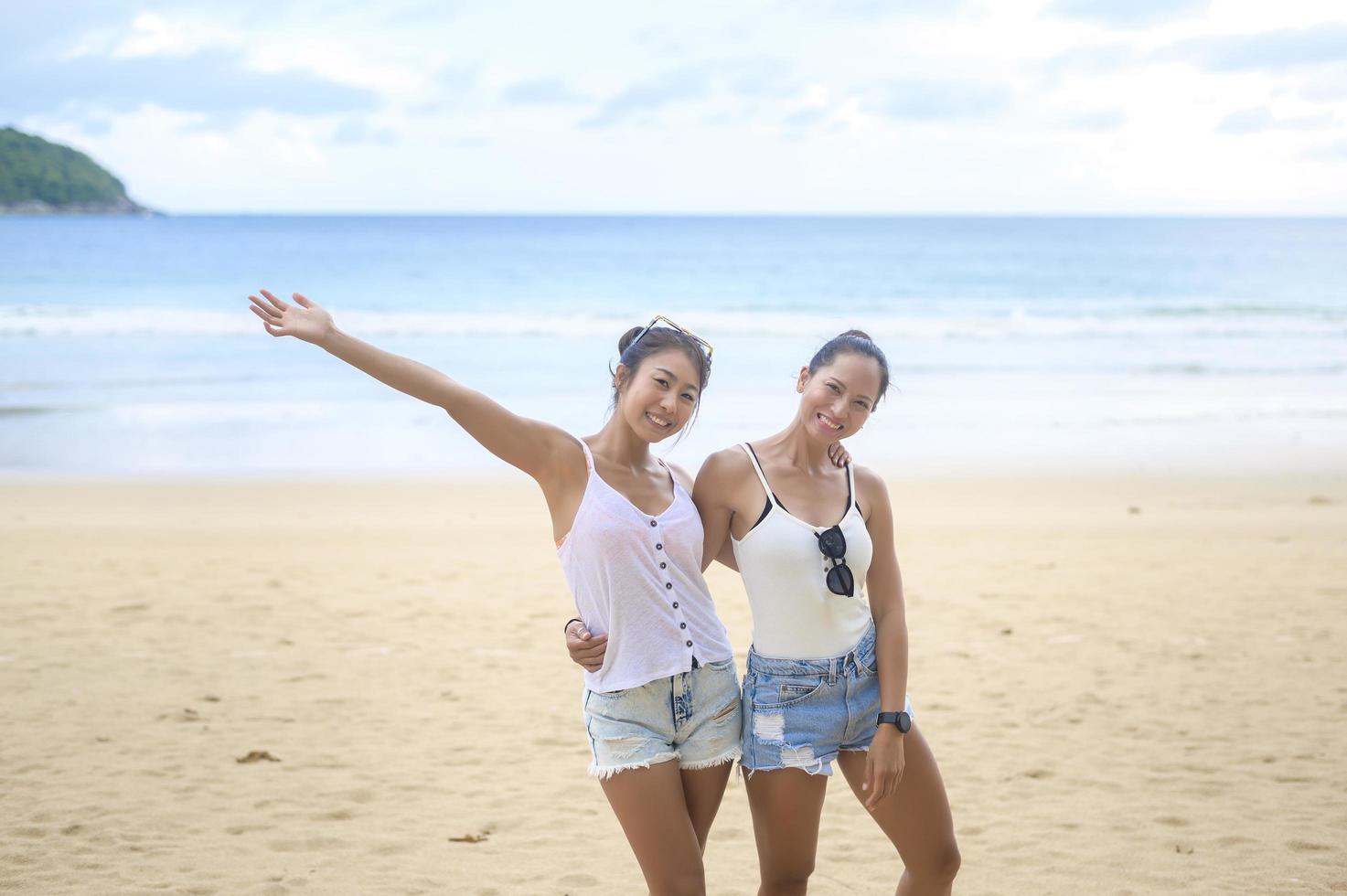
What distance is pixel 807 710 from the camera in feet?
9.97

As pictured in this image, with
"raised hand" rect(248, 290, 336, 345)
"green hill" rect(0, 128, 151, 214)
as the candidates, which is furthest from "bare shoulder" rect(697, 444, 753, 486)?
"green hill" rect(0, 128, 151, 214)

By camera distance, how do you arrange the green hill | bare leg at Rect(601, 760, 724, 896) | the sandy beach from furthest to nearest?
the green hill
the sandy beach
bare leg at Rect(601, 760, 724, 896)

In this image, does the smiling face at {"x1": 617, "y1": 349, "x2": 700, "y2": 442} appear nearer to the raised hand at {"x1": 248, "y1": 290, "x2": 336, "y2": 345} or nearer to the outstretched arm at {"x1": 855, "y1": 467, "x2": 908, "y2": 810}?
the outstretched arm at {"x1": 855, "y1": 467, "x2": 908, "y2": 810}

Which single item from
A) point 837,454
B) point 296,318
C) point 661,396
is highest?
point 296,318

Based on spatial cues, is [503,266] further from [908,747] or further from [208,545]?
[908,747]

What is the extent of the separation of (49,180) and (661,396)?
11387cm

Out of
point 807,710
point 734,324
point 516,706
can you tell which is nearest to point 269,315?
point 807,710

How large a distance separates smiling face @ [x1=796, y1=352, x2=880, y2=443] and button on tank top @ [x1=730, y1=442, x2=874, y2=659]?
0.75 ft

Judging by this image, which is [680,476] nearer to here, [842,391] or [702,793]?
[842,391]

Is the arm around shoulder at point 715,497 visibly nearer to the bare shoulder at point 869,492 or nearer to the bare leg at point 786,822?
the bare shoulder at point 869,492

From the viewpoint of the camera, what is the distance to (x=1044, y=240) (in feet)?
234

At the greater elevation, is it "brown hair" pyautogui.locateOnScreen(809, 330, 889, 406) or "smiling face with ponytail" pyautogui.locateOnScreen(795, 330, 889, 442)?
"brown hair" pyautogui.locateOnScreen(809, 330, 889, 406)

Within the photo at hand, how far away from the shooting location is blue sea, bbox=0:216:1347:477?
1392 centimetres

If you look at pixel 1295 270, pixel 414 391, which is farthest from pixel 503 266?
pixel 414 391
